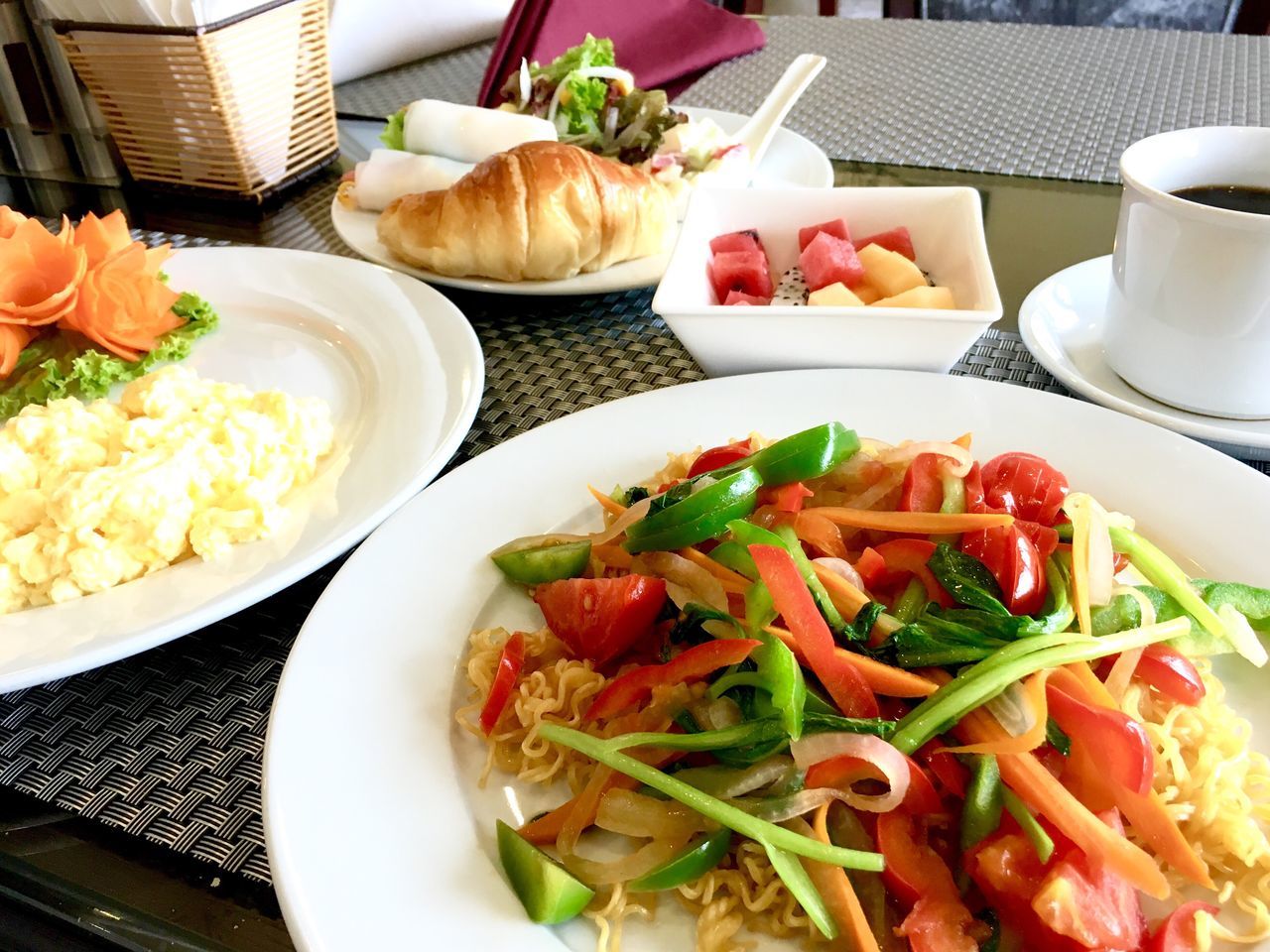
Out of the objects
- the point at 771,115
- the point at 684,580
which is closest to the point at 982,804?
the point at 684,580

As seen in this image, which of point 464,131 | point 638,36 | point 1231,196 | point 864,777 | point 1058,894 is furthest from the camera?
point 638,36

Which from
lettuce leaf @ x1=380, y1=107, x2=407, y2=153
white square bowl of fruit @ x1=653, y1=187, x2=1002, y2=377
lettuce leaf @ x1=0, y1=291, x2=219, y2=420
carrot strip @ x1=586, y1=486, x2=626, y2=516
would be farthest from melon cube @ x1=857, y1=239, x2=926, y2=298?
lettuce leaf @ x1=380, y1=107, x2=407, y2=153

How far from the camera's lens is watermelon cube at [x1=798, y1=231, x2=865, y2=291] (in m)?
1.51

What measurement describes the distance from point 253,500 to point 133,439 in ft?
0.65

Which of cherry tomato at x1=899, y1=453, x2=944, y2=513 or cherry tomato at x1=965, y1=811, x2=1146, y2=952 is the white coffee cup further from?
cherry tomato at x1=965, y1=811, x2=1146, y2=952

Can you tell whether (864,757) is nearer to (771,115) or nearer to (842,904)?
(842,904)

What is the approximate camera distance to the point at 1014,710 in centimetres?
84

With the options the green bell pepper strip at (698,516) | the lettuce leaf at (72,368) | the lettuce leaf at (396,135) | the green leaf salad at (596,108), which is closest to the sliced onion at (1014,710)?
Result: the green bell pepper strip at (698,516)

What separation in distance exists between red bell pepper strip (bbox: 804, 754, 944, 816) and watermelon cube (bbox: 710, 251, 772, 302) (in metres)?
0.89

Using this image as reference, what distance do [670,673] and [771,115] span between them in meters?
1.70

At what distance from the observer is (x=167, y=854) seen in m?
0.89

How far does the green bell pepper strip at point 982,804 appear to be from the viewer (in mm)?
811

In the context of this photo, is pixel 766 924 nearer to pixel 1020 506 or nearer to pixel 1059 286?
pixel 1020 506

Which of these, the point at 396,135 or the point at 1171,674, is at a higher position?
the point at 396,135
